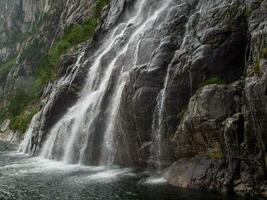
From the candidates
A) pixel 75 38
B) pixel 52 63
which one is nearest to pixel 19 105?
pixel 52 63

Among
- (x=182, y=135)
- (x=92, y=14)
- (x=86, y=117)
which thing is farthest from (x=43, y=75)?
(x=182, y=135)

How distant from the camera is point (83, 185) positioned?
42.4 meters

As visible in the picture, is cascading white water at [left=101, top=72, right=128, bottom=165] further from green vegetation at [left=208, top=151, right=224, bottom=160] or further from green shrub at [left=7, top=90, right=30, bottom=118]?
green shrub at [left=7, top=90, right=30, bottom=118]

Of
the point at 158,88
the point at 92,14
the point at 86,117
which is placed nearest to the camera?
the point at 158,88

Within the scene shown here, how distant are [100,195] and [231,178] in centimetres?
1086

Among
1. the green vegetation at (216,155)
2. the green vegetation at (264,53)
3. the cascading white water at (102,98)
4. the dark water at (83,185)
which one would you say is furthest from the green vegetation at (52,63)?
the green vegetation at (264,53)

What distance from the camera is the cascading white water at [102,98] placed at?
177 feet

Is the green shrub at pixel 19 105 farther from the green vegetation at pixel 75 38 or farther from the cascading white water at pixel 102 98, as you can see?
the cascading white water at pixel 102 98

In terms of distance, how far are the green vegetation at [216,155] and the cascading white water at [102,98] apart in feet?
49.0

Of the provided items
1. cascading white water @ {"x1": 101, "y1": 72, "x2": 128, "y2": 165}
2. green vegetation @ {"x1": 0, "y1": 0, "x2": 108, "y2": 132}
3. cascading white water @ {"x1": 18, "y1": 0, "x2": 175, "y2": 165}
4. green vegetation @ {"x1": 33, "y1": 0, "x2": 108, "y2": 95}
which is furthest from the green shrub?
cascading white water @ {"x1": 101, "y1": 72, "x2": 128, "y2": 165}

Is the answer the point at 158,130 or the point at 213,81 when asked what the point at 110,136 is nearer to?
the point at 158,130

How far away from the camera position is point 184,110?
4341cm

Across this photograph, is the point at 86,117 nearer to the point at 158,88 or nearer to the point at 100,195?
the point at 158,88

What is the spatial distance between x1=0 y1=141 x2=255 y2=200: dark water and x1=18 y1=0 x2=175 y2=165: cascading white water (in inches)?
126
